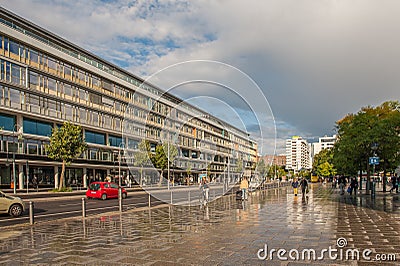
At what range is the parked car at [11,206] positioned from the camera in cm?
1735

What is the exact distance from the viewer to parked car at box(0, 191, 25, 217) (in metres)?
17.4

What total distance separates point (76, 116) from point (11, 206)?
41887mm

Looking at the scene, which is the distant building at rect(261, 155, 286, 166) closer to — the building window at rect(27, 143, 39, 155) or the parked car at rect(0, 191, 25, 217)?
the parked car at rect(0, 191, 25, 217)

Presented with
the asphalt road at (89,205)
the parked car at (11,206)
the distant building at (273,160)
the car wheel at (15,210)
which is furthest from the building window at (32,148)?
the car wheel at (15,210)

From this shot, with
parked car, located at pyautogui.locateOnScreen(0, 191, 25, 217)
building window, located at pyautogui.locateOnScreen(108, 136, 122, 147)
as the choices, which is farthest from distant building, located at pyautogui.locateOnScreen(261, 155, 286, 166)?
building window, located at pyautogui.locateOnScreen(108, 136, 122, 147)

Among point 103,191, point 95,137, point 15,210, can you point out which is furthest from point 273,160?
point 95,137

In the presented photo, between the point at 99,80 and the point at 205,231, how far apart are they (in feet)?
186

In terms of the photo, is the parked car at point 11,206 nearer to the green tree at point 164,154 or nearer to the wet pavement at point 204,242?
the wet pavement at point 204,242

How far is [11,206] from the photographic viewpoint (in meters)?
17.6

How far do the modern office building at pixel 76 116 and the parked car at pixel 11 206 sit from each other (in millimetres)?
8477

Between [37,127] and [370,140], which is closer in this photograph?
[370,140]

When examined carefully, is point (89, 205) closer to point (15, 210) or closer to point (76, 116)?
point (15, 210)

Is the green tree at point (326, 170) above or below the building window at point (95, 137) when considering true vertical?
below

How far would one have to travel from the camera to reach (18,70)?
46312mm
